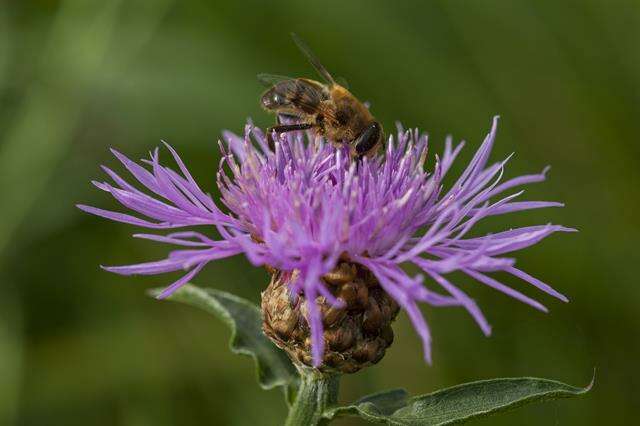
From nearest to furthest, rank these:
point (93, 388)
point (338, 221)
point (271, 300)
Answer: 1. point (338, 221)
2. point (271, 300)
3. point (93, 388)

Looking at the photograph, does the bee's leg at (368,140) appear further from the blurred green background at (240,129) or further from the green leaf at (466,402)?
the blurred green background at (240,129)

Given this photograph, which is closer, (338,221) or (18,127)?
(338,221)

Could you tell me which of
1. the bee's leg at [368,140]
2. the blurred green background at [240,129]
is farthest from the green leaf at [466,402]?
the blurred green background at [240,129]

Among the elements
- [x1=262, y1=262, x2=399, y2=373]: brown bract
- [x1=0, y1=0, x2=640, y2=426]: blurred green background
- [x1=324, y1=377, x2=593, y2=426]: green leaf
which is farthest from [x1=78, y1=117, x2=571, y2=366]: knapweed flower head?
[x1=0, y1=0, x2=640, y2=426]: blurred green background

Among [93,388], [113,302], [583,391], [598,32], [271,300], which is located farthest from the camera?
[598,32]

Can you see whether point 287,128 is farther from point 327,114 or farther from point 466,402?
point 466,402

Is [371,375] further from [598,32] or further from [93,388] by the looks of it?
[598,32]

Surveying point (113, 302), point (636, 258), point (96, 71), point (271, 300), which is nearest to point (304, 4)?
point (96, 71)
